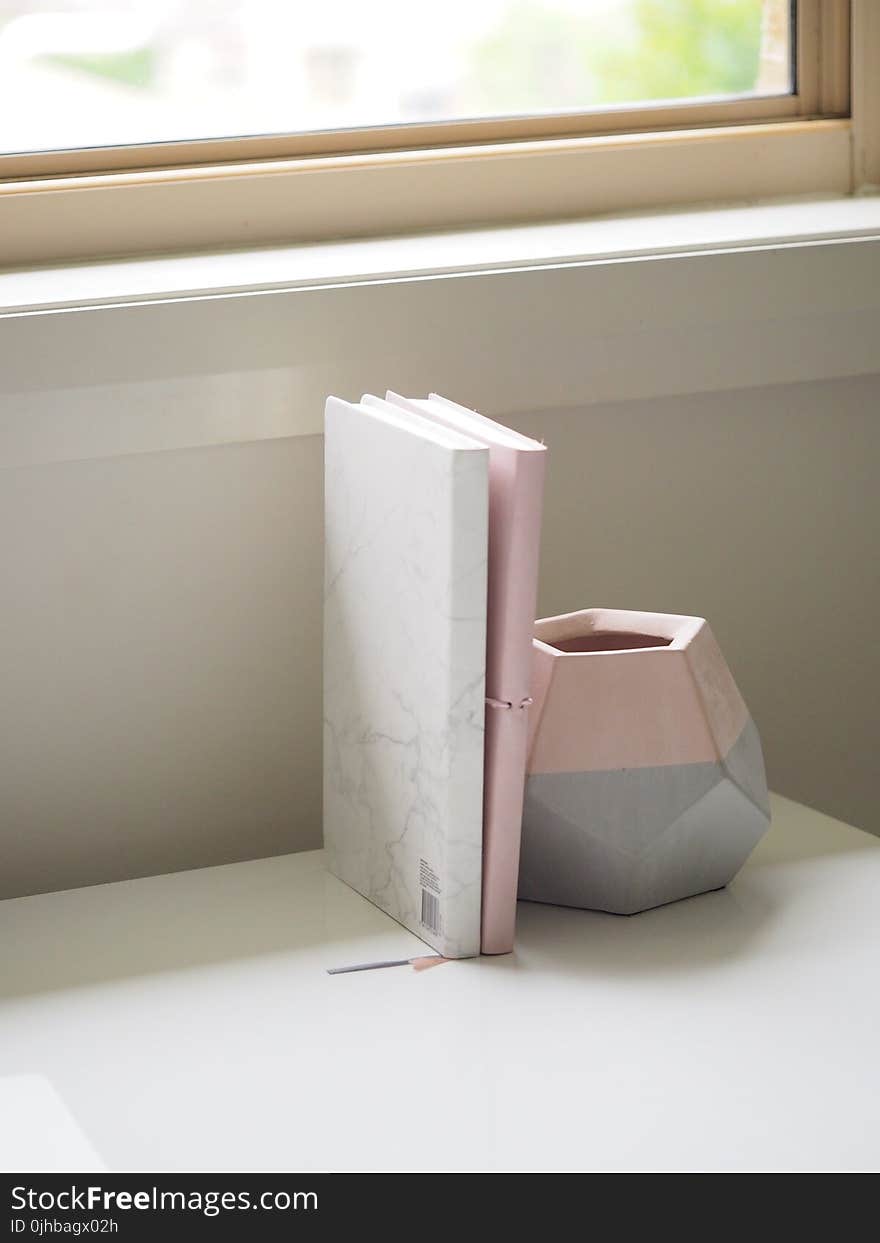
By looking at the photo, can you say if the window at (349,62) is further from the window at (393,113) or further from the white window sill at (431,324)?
the white window sill at (431,324)

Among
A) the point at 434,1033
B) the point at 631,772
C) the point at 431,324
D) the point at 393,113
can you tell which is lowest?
the point at 434,1033

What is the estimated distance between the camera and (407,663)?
2.63 ft

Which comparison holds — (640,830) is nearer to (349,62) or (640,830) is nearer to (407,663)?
(407,663)

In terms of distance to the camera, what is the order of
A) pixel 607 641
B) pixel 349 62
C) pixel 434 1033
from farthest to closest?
pixel 349 62, pixel 607 641, pixel 434 1033

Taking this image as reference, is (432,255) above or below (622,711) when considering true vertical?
above

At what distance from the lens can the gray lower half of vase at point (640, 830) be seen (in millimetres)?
806

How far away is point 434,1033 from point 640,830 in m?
0.17

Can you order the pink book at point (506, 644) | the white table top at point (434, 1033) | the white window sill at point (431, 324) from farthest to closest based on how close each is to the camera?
1. the white window sill at point (431, 324)
2. the pink book at point (506, 644)
3. the white table top at point (434, 1033)

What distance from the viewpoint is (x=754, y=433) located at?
3.60ft

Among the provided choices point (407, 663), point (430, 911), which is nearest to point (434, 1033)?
point (430, 911)

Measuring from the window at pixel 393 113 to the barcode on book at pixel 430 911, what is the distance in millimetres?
490

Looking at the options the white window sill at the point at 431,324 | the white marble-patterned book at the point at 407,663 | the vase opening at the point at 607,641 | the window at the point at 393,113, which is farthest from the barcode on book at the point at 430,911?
the window at the point at 393,113

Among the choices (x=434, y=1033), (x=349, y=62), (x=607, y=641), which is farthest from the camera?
(x=349, y=62)
